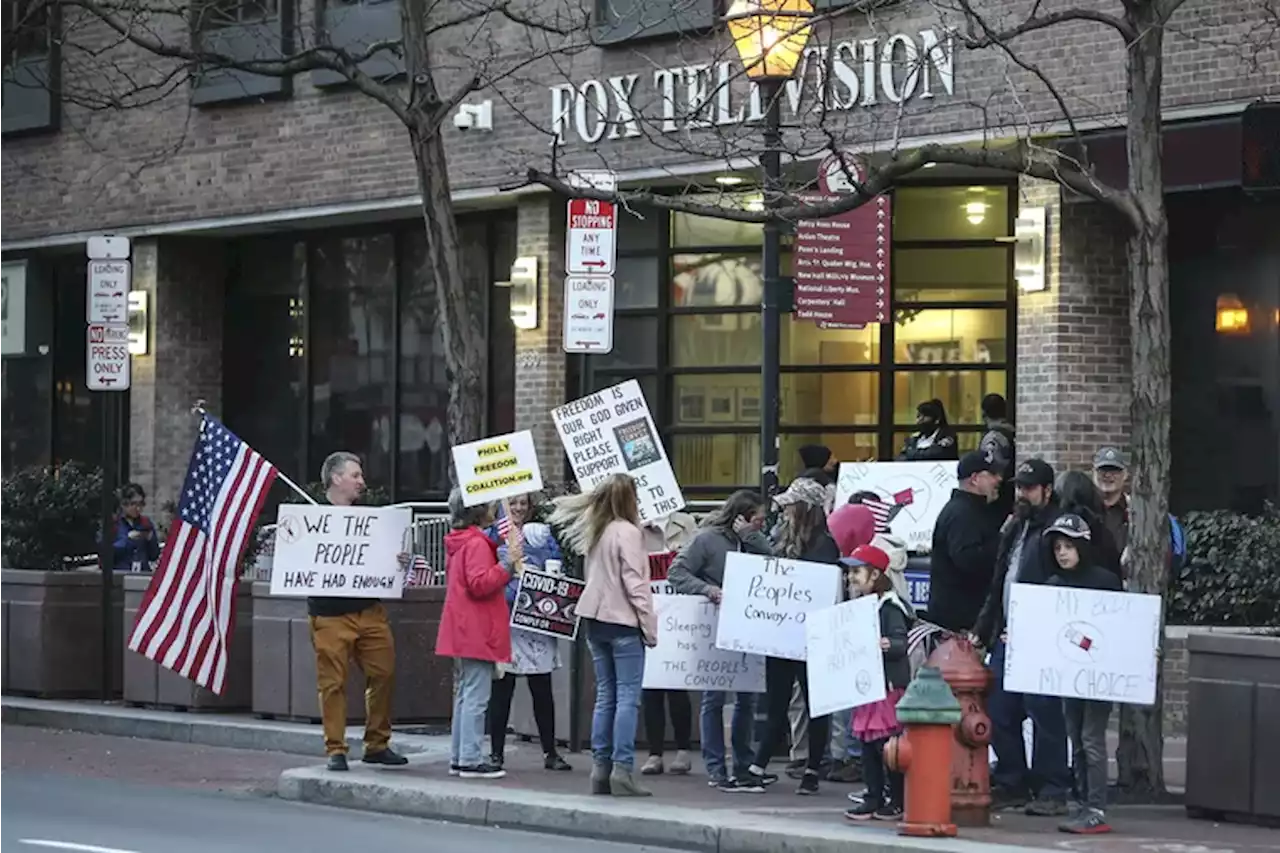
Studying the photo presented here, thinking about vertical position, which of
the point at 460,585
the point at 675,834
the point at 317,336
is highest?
the point at 317,336

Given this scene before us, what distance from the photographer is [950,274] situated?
21.7 metres

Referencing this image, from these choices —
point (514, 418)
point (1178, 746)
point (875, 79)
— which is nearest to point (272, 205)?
point (514, 418)

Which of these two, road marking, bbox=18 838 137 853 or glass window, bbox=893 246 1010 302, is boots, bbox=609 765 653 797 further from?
glass window, bbox=893 246 1010 302

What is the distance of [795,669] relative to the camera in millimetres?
14320

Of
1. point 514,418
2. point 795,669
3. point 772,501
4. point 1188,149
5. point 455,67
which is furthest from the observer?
point 514,418

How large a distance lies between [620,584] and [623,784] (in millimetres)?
1134

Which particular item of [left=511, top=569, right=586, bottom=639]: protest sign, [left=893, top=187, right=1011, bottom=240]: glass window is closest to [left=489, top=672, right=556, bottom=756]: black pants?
[left=511, top=569, right=586, bottom=639]: protest sign

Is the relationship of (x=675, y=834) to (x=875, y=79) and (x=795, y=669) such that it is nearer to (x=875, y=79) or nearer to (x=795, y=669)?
(x=795, y=669)

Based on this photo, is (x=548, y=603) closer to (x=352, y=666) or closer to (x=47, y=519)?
(x=352, y=666)

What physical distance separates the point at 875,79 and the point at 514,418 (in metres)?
5.93

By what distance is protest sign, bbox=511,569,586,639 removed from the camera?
48.8 feet

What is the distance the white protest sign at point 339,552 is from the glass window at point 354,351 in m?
10.5

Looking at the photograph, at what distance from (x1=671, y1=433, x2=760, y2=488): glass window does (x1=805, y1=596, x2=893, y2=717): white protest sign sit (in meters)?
9.72

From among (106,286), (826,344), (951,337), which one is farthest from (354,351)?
(951,337)
